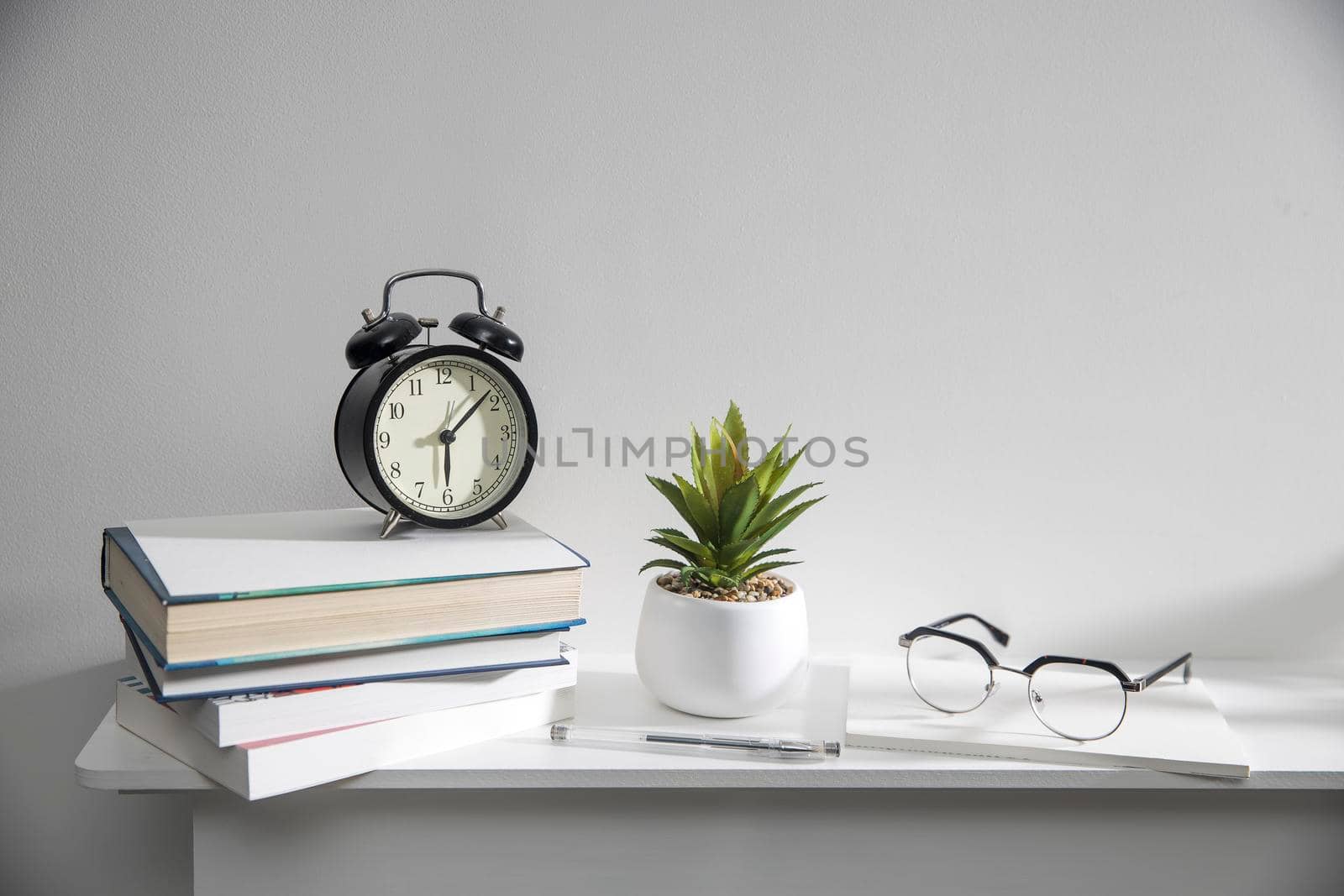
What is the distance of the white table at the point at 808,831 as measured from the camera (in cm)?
80

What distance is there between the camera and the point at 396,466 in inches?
33.8

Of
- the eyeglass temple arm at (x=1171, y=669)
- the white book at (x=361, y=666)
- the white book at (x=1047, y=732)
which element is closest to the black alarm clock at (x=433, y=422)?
the white book at (x=361, y=666)

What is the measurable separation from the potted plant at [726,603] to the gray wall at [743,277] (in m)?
0.18

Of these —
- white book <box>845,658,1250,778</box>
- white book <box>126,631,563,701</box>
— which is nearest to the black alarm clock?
white book <box>126,631,563,701</box>

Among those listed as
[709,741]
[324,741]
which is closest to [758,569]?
[709,741]

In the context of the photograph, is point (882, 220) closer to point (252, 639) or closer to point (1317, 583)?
point (1317, 583)

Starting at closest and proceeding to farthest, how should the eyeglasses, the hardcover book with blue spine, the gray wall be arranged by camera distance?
the hardcover book with blue spine < the eyeglasses < the gray wall

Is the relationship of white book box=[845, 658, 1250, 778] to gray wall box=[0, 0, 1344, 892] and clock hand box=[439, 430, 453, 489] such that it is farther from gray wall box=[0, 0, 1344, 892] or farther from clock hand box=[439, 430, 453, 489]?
clock hand box=[439, 430, 453, 489]

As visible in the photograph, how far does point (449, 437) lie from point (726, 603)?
28 centimetres

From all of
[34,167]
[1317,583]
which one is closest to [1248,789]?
[1317,583]

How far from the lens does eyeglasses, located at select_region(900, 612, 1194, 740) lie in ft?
2.77

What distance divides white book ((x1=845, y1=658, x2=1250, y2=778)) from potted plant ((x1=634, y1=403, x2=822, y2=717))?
0.09 m

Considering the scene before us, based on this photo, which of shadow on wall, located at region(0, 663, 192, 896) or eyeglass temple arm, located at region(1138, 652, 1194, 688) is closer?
eyeglass temple arm, located at region(1138, 652, 1194, 688)

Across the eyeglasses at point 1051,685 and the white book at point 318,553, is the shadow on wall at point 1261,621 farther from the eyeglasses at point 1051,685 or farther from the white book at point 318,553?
the white book at point 318,553
